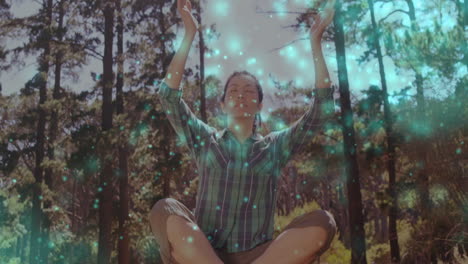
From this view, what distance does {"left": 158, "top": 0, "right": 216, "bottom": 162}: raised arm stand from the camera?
68.6 inches


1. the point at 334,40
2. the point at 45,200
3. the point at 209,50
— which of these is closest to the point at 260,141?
the point at 334,40

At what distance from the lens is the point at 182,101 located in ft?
5.95

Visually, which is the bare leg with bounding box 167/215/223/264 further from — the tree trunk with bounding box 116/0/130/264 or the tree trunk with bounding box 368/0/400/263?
the tree trunk with bounding box 116/0/130/264

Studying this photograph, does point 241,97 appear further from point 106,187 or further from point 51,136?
point 51,136

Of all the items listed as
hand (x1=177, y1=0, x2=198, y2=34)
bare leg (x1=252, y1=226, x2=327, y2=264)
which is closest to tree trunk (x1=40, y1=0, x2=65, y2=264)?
hand (x1=177, y1=0, x2=198, y2=34)

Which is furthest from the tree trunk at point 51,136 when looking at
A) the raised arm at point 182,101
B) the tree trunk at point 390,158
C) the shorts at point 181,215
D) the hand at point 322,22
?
the shorts at point 181,215

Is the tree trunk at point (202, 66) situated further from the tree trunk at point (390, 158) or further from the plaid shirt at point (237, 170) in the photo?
the plaid shirt at point (237, 170)

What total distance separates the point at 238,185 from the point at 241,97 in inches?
15.3

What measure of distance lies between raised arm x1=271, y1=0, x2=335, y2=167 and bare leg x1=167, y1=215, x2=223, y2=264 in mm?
556

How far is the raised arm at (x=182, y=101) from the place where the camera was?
68.6 inches

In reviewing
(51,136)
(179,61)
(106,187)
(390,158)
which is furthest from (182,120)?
(51,136)

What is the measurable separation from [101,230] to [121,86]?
399 cm

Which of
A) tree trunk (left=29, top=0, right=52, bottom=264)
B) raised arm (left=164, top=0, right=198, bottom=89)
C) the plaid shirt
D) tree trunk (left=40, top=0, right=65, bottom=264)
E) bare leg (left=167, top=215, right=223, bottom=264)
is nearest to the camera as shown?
bare leg (left=167, top=215, right=223, bottom=264)

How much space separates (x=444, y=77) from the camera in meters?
6.88
